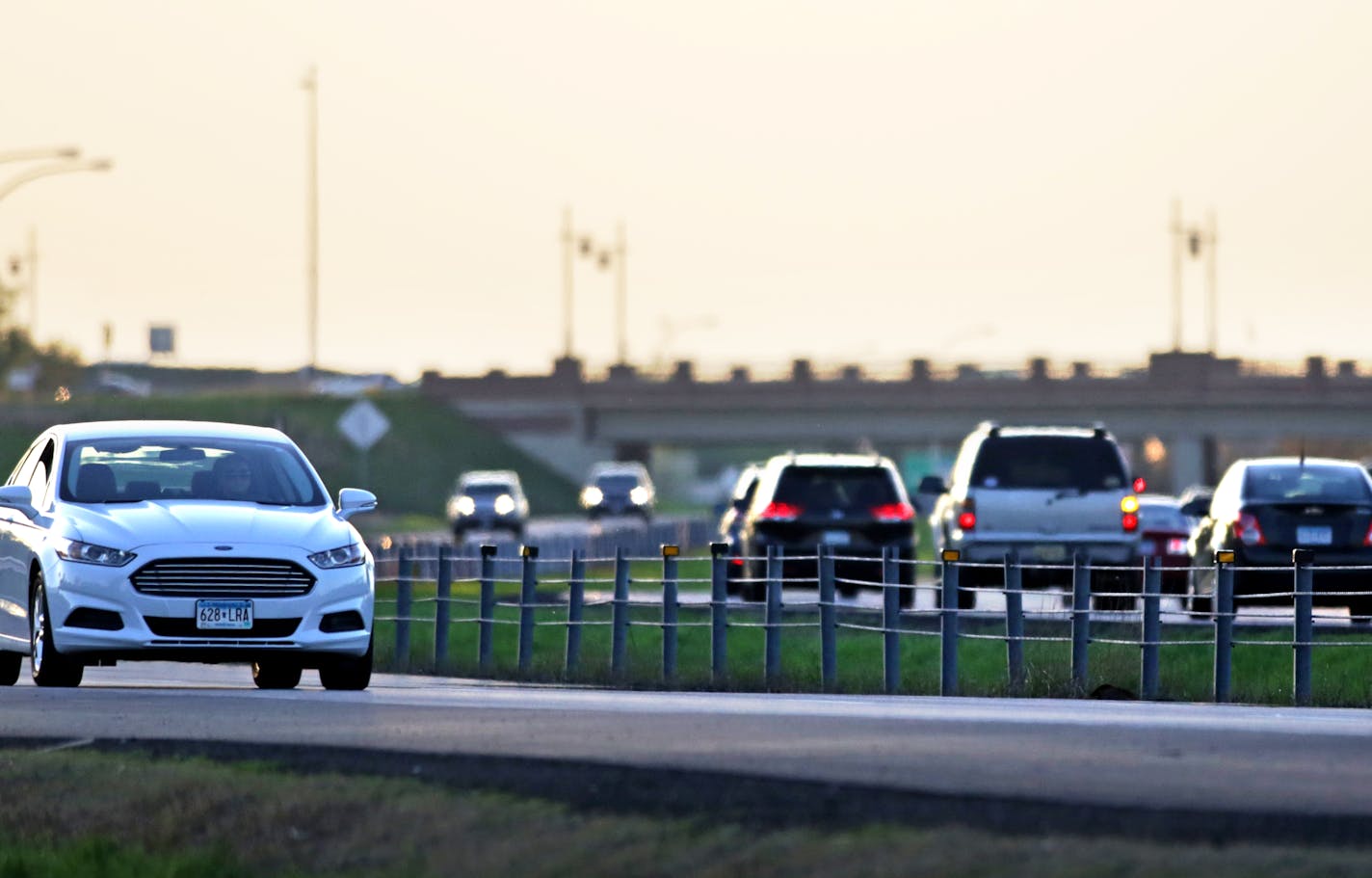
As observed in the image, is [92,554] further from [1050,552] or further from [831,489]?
[831,489]

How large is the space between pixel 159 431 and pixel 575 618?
758cm

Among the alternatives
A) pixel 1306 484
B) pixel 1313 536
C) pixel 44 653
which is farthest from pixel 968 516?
pixel 44 653

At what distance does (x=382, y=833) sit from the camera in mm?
10445

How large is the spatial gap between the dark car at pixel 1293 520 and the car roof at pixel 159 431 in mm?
10743

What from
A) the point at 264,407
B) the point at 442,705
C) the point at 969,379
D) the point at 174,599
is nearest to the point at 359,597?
the point at 174,599

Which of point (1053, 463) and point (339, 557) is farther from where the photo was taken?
point (1053, 463)

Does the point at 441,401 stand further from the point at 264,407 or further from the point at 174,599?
the point at 174,599

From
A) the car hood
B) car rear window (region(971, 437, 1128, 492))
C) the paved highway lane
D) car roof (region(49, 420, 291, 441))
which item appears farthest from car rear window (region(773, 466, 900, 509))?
the paved highway lane

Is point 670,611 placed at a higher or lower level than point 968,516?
lower

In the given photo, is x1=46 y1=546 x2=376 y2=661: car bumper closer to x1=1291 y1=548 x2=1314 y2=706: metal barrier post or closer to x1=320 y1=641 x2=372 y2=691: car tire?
x1=320 y1=641 x2=372 y2=691: car tire

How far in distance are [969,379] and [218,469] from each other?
90370 mm

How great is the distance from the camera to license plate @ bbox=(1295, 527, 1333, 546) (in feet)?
87.5

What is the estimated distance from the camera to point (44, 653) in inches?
683

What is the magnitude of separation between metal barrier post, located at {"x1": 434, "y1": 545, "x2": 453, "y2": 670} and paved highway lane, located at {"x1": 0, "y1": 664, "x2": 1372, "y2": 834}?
940cm
